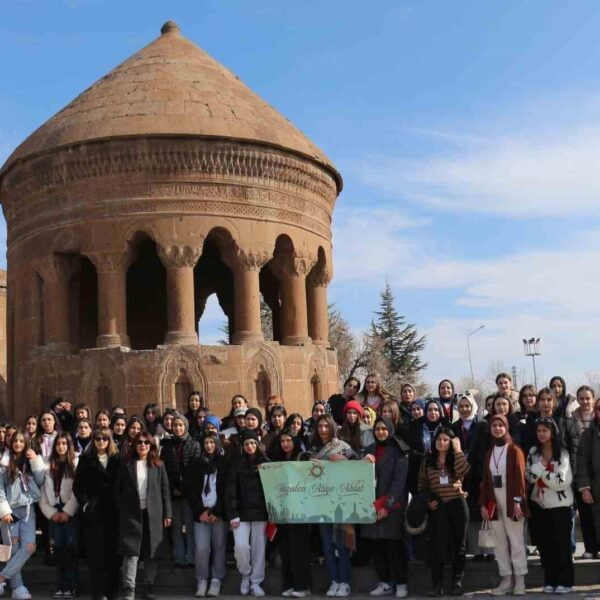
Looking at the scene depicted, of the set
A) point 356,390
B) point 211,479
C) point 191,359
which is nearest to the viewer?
point 211,479

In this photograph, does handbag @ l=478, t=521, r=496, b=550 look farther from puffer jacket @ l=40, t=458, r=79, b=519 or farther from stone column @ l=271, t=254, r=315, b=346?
stone column @ l=271, t=254, r=315, b=346

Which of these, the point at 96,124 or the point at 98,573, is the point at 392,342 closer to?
the point at 96,124

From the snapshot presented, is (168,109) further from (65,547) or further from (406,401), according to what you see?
(65,547)

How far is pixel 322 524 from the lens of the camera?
8.48 metres

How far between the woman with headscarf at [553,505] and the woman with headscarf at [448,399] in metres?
1.40

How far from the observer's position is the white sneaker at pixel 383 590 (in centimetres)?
833

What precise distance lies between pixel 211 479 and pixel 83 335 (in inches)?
401

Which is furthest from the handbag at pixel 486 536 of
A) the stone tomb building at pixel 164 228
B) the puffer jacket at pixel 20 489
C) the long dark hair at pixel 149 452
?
the stone tomb building at pixel 164 228

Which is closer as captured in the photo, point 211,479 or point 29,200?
point 211,479

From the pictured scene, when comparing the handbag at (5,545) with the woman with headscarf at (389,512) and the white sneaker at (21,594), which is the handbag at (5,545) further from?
the woman with headscarf at (389,512)

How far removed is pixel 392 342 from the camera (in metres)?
45.6

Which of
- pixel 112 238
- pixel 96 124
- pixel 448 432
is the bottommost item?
pixel 448 432

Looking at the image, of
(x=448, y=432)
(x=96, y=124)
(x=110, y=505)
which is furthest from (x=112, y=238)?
(x=448, y=432)

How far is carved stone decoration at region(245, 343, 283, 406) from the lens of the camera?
14.4 m
